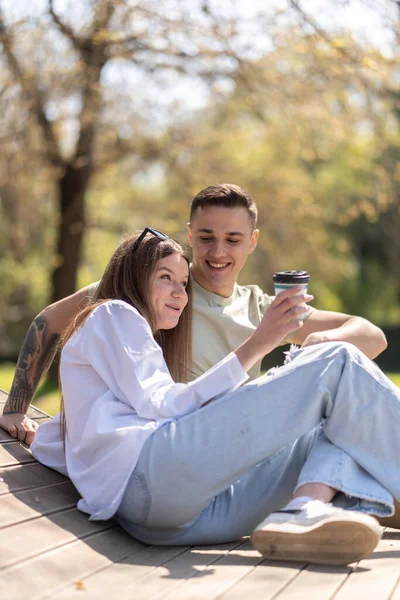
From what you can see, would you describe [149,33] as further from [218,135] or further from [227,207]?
[227,207]

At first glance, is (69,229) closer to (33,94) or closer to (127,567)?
(33,94)

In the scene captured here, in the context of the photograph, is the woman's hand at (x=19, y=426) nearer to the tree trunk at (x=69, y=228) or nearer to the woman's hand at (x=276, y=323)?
the woman's hand at (x=276, y=323)

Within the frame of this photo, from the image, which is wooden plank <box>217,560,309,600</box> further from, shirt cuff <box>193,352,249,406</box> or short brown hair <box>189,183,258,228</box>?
short brown hair <box>189,183,258,228</box>

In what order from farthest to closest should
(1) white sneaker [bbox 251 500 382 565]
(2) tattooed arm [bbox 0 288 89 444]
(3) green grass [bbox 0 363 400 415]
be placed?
1. (3) green grass [bbox 0 363 400 415]
2. (2) tattooed arm [bbox 0 288 89 444]
3. (1) white sneaker [bbox 251 500 382 565]

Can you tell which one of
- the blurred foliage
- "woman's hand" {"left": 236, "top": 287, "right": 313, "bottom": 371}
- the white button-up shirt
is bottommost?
the white button-up shirt

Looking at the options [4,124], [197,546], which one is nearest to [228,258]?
[197,546]

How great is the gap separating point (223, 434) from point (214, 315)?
1251 millimetres

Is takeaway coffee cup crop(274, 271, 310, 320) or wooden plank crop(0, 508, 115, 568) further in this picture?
takeaway coffee cup crop(274, 271, 310, 320)

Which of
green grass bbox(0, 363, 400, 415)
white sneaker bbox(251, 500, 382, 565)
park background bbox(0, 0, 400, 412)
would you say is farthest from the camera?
green grass bbox(0, 363, 400, 415)

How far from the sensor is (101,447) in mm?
2742

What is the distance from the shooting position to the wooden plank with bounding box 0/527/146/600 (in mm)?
2140

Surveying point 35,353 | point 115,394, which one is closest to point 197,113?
point 35,353

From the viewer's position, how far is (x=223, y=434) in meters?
2.62

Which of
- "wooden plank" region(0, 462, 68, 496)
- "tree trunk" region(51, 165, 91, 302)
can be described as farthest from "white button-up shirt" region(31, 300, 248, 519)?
"tree trunk" region(51, 165, 91, 302)
